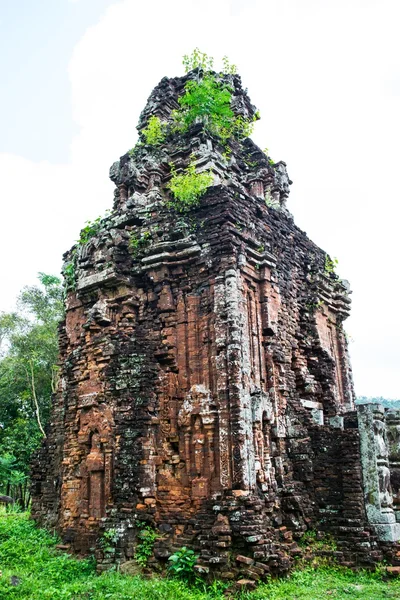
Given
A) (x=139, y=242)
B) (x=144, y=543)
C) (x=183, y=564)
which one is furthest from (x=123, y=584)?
(x=139, y=242)

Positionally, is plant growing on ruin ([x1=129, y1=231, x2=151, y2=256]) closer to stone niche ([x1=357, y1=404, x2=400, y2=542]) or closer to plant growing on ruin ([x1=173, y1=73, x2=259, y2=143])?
plant growing on ruin ([x1=173, y1=73, x2=259, y2=143])

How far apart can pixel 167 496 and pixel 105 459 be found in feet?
4.38

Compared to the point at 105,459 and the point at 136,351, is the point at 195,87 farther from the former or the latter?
the point at 105,459

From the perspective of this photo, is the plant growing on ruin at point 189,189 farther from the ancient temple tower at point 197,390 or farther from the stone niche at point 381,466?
the stone niche at point 381,466

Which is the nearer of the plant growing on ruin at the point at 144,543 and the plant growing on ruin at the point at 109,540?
the plant growing on ruin at the point at 144,543

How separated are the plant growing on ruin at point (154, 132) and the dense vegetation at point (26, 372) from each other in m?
15.7

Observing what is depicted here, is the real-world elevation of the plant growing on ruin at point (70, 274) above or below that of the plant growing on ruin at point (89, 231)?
below

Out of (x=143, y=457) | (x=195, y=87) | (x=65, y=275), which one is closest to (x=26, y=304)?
(x=65, y=275)

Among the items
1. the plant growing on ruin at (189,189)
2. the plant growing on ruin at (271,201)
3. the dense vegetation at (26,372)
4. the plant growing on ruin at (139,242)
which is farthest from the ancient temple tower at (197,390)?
the dense vegetation at (26,372)

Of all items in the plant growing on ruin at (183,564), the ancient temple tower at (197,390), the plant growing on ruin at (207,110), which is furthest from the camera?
the plant growing on ruin at (207,110)

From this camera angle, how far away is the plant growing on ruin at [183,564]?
800cm

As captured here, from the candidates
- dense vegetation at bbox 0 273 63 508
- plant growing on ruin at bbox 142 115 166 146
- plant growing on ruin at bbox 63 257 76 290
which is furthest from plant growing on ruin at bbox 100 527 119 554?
dense vegetation at bbox 0 273 63 508

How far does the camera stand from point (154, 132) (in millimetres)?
12484

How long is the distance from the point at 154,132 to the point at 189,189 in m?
2.69
